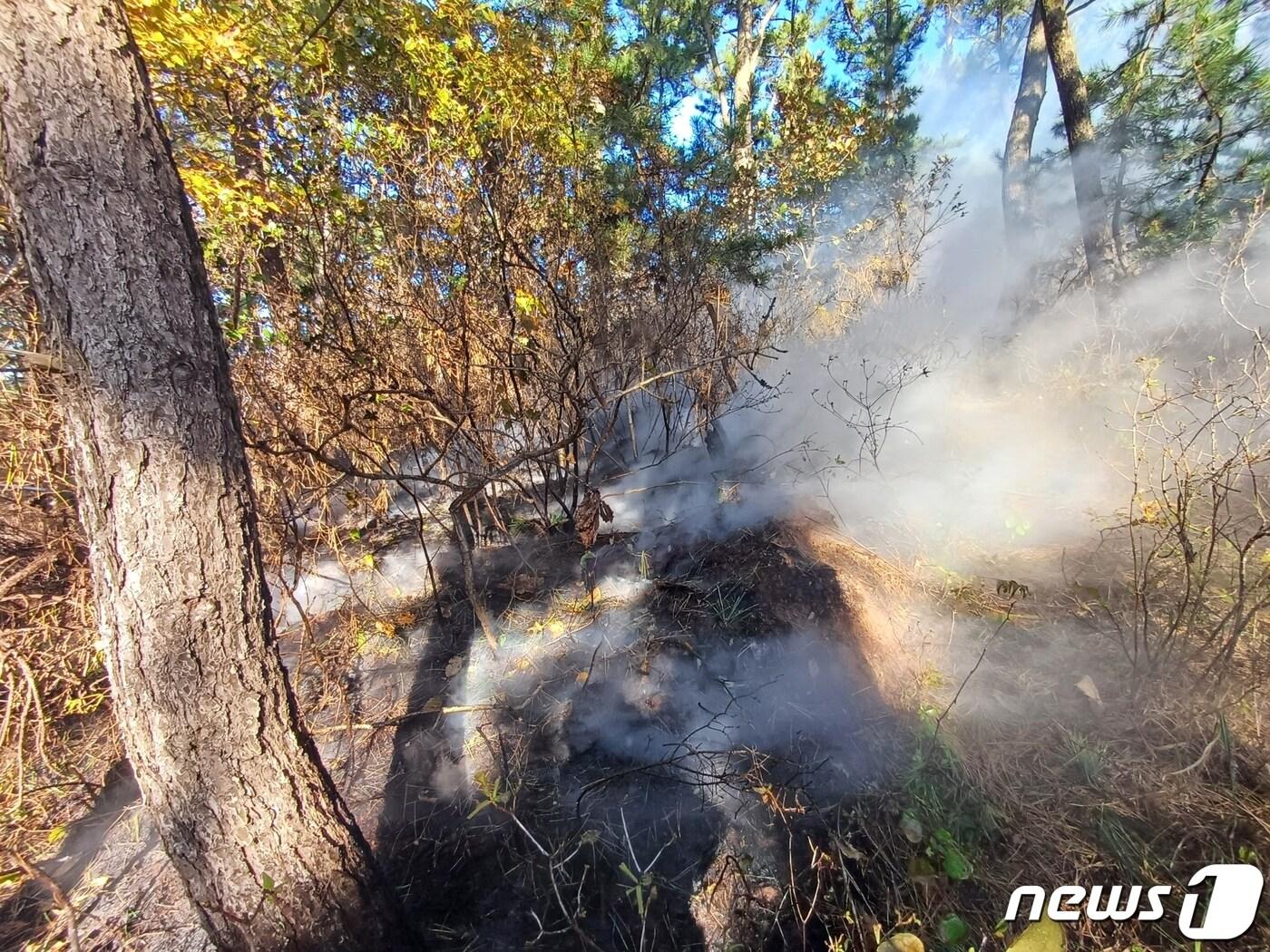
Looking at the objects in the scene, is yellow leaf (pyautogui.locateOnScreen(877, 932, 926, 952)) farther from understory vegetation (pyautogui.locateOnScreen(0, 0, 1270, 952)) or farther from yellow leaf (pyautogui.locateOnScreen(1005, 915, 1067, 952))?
yellow leaf (pyautogui.locateOnScreen(1005, 915, 1067, 952))

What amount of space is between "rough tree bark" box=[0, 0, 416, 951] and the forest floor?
75 centimetres

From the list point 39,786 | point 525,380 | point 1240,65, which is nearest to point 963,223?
point 1240,65

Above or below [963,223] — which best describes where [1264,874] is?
below

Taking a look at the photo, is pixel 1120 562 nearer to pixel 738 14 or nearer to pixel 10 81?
pixel 10 81

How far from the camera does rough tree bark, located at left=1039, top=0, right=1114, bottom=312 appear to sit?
4566 mm

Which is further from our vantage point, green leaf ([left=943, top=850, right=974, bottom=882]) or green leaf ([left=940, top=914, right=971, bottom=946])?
green leaf ([left=943, top=850, right=974, bottom=882])

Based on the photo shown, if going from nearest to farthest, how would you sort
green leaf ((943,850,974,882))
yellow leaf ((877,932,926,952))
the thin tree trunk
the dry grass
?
yellow leaf ((877,932,926,952))
green leaf ((943,850,974,882))
the dry grass
the thin tree trunk

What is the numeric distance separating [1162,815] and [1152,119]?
613 cm

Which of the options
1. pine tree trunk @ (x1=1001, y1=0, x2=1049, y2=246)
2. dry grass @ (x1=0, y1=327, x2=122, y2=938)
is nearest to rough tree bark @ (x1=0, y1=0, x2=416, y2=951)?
dry grass @ (x1=0, y1=327, x2=122, y2=938)

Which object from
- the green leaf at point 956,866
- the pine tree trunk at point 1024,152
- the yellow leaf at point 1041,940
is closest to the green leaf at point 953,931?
the green leaf at point 956,866

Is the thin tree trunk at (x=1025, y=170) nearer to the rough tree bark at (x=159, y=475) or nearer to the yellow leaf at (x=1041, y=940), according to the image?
the yellow leaf at (x=1041, y=940)

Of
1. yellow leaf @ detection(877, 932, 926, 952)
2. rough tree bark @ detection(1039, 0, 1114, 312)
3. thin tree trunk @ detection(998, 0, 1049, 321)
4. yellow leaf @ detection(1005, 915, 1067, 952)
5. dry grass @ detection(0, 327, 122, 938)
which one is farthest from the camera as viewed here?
thin tree trunk @ detection(998, 0, 1049, 321)

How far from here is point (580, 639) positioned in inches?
105

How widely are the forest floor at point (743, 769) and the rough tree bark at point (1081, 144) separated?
4.50 metres
